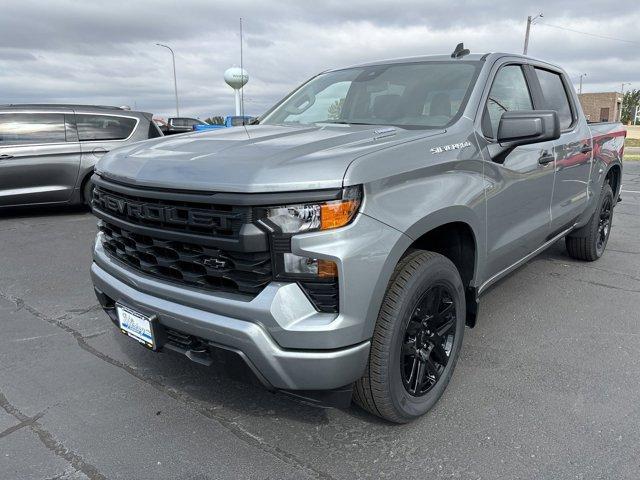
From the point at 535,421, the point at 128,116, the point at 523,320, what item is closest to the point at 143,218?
the point at 535,421

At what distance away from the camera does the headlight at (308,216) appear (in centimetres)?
201

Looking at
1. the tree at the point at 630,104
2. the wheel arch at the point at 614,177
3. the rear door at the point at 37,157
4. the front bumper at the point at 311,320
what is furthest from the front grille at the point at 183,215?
the tree at the point at 630,104

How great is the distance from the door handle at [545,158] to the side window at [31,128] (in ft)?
23.0

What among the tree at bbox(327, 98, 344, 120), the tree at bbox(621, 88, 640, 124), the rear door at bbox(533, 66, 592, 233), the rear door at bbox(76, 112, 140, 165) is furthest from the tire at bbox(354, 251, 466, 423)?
the tree at bbox(621, 88, 640, 124)

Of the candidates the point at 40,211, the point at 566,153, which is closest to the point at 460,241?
the point at 566,153

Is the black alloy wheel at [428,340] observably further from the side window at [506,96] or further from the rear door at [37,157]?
the rear door at [37,157]

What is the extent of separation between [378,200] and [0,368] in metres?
2.62

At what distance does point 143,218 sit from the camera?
2.37 m

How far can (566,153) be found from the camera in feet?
12.9

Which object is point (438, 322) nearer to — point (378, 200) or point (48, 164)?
point (378, 200)

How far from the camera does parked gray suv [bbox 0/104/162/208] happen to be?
24.7 feet

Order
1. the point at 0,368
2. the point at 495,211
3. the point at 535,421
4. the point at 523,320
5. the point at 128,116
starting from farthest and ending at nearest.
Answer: the point at 128,116 < the point at 523,320 < the point at 0,368 < the point at 495,211 < the point at 535,421

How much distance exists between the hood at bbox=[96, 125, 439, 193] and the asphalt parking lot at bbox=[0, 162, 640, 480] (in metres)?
0.90

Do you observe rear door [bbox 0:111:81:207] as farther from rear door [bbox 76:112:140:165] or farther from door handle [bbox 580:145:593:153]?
door handle [bbox 580:145:593:153]
